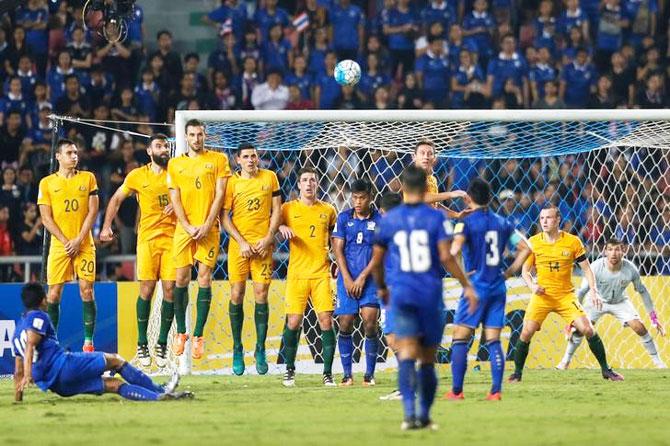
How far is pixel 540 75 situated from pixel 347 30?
9.98 feet

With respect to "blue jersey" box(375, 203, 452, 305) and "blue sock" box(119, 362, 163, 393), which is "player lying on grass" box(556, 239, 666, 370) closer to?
"blue sock" box(119, 362, 163, 393)

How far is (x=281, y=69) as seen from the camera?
20.8 metres

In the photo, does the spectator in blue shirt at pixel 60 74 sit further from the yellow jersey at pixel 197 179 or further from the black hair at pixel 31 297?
the black hair at pixel 31 297

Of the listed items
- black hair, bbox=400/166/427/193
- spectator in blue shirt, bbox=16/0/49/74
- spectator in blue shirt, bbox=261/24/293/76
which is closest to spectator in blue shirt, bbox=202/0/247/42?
spectator in blue shirt, bbox=261/24/293/76

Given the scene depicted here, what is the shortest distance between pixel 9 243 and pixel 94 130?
230 cm

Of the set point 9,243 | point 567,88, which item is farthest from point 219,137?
point 567,88

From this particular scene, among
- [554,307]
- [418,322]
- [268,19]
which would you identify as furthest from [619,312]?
[268,19]

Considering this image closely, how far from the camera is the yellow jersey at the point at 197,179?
13.7 metres

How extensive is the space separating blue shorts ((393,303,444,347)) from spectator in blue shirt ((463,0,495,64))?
1293cm

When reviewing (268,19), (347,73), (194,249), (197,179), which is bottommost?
(194,249)

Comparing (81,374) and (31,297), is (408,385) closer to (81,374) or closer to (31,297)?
(81,374)

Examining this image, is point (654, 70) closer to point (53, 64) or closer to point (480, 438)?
point (53, 64)

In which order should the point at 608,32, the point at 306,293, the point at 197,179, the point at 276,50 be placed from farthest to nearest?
the point at 608,32
the point at 276,50
the point at 197,179
the point at 306,293

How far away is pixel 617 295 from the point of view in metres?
15.4
